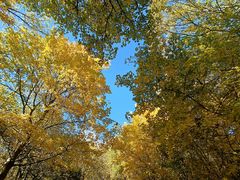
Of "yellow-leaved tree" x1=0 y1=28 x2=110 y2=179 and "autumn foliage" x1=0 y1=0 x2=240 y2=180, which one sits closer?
"autumn foliage" x1=0 y1=0 x2=240 y2=180

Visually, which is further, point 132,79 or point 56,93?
point 56,93

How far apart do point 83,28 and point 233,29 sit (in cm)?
356

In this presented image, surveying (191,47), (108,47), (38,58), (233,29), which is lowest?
(108,47)

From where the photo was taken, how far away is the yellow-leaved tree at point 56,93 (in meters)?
9.60

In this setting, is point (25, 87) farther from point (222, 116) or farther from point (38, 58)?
point (222, 116)

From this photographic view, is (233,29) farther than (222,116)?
No

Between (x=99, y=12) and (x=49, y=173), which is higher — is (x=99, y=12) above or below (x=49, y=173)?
below

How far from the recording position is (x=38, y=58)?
34.3 ft

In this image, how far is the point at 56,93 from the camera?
33.6 ft

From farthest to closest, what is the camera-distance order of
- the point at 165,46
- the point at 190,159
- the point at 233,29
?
the point at 190,159, the point at 165,46, the point at 233,29

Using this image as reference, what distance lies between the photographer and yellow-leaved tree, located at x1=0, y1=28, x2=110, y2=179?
960cm

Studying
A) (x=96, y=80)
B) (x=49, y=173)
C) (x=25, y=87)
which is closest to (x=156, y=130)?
(x=96, y=80)

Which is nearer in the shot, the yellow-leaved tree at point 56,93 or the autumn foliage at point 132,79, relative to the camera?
the autumn foliage at point 132,79

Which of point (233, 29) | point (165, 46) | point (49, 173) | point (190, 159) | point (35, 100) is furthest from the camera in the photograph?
point (49, 173)
